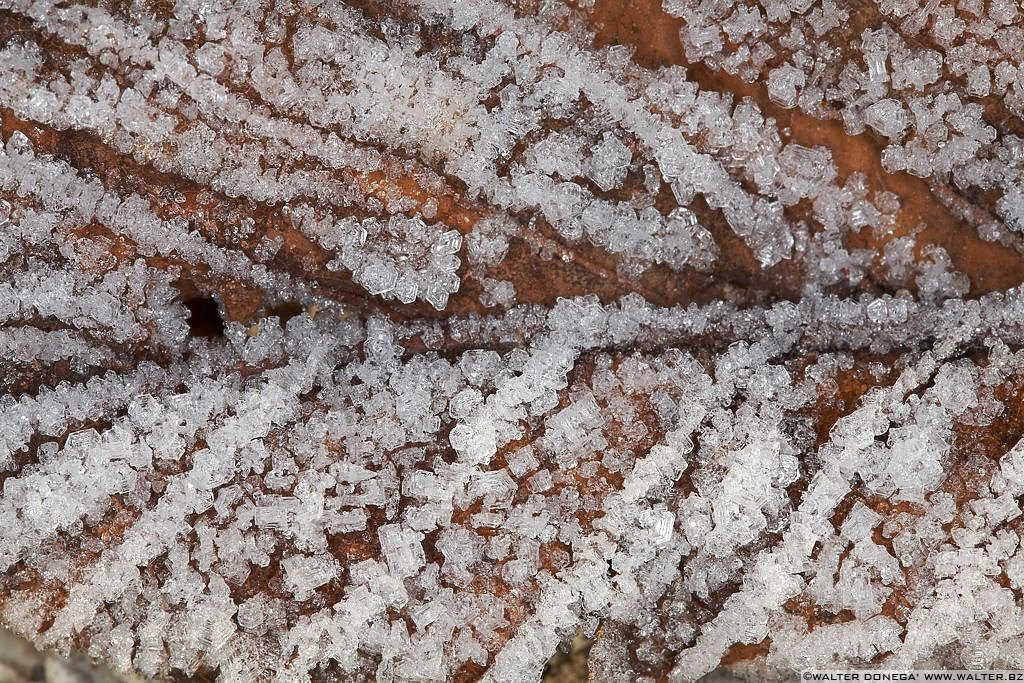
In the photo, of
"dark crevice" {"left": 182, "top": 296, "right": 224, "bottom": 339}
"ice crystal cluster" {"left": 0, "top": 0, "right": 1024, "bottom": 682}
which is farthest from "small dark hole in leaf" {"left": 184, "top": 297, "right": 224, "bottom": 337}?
"ice crystal cluster" {"left": 0, "top": 0, "right": 1024, "bottom": 682}

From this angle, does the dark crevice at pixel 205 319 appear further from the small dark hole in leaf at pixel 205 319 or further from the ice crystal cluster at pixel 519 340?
the ice crystal cluster at pixel 519 340

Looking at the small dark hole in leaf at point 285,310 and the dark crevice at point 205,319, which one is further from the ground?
the small dark hole in leaf at point 285,310

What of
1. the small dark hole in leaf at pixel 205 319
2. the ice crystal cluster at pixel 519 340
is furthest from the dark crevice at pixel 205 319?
the ice crystal cluster at pixel 519 340

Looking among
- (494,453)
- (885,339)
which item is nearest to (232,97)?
(494,453)

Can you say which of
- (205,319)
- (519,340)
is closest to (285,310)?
(205,319)

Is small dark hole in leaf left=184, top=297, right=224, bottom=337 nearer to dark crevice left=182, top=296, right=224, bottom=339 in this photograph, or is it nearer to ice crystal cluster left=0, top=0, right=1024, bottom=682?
dark crevice left=182, top=296, right=224, bottom=339

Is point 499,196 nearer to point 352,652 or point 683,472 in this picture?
point 683,472
